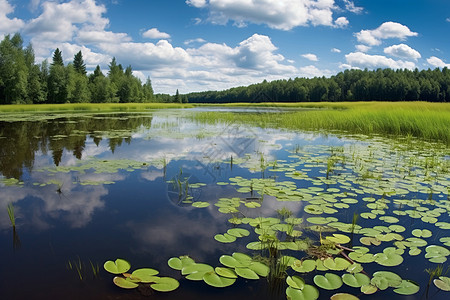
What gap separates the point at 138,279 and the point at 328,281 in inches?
50.8

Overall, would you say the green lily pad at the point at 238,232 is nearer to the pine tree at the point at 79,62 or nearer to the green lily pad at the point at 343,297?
the green lily pad at the point at 343,297

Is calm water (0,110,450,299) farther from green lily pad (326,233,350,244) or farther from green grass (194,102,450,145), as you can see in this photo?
green grass (194,102,450,145)

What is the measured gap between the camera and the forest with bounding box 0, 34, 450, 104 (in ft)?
119

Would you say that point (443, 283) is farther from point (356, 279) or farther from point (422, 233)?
point (422, 233)

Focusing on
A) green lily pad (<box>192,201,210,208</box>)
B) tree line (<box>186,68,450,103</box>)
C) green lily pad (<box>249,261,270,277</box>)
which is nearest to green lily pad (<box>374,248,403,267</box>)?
green lily pad (<box>249,261,270,277</box>)

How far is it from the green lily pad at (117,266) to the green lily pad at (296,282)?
3.69 ft

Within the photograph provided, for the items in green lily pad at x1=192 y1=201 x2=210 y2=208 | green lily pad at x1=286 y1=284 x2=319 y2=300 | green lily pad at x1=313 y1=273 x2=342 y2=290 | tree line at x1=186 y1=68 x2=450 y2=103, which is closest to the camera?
green lily pad at x1=286 y1=284 x2=319 y2=300

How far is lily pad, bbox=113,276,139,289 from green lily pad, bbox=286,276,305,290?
3.29 ft

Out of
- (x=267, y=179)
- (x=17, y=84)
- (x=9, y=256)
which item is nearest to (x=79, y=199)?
(x=9, y=256)

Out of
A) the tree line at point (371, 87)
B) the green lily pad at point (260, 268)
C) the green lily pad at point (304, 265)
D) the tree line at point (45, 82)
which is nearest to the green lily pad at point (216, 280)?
the green lily pad at point (260, 268)

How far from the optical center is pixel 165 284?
71.4 inches

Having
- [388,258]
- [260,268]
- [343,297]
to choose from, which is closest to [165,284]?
[260,268]

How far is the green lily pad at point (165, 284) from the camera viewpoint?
1.77 metres

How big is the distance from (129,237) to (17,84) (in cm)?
4246
